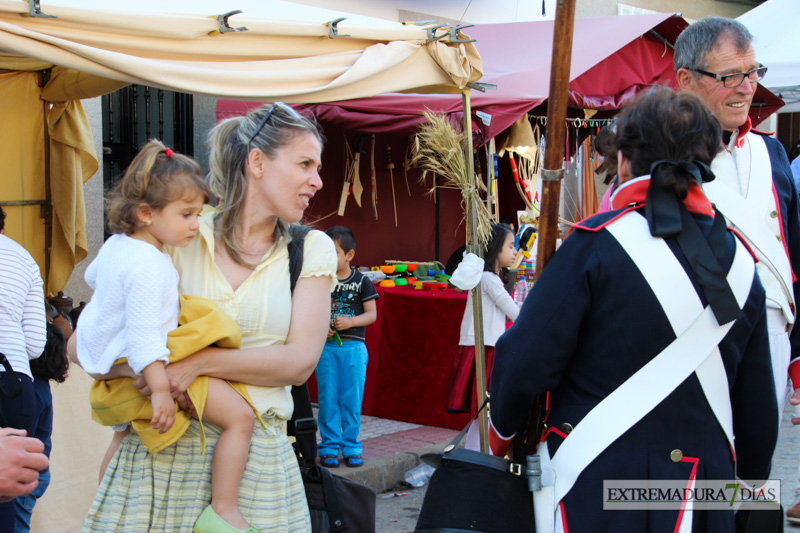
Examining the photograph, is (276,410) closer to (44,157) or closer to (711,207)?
(711,207)

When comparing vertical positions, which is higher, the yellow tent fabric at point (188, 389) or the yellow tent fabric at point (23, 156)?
the yellow tent fabric at point (23, 156)

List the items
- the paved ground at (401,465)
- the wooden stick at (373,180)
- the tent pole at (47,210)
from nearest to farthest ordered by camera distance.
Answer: the paved ground at (401,465), the tent pole at (47,210), the wooden stick at (373,180)

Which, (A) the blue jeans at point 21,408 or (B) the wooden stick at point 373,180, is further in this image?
(B) the wooden stick at point 373,180

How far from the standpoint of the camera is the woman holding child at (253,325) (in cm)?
213

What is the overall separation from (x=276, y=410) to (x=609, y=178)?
139cm

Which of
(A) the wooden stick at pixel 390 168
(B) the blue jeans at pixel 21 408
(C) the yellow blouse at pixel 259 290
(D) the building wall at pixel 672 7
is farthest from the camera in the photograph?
(D) the building wall at pixel 672 7

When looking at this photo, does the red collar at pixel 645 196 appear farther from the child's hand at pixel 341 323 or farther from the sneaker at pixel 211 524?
the child's hand at pixel 341 323

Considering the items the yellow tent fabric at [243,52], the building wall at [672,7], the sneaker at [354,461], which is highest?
the building wall at [672,7]

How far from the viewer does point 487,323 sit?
603cm

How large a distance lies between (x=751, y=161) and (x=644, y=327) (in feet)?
4.21

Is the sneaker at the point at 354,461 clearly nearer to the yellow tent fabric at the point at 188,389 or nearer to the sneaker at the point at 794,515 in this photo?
the sneaker at the point at 794,515

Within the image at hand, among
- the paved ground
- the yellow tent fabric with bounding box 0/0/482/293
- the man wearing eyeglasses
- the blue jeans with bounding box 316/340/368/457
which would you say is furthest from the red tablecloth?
the man wearing eyeglasses

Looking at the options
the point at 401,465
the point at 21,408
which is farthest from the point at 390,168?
the point at 21,408

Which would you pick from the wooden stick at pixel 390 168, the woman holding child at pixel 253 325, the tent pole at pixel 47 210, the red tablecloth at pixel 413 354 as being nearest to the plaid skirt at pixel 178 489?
the woman holding child at pixel 253 325
